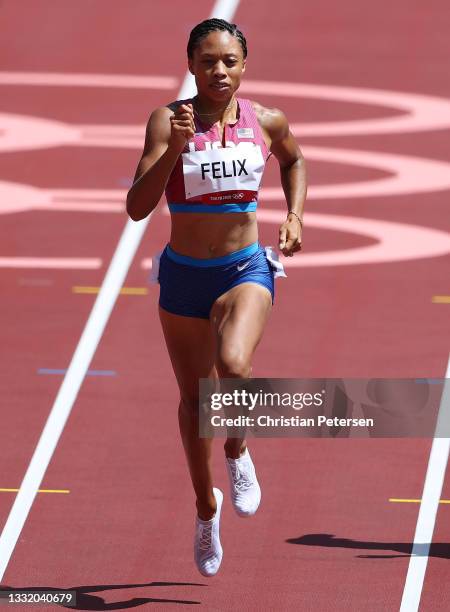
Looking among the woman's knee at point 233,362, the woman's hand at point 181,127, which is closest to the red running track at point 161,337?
the woman's knee at point 233,362

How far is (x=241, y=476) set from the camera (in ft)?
30.9

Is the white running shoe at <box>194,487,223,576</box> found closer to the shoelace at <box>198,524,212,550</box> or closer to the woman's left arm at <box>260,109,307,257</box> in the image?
the shoelace at <box>198,524,212,550</box>

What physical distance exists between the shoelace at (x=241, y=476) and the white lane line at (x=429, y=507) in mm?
1093

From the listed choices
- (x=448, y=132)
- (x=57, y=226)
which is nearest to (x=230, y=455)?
(x=57, y=226)

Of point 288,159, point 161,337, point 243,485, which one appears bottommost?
point 161,337

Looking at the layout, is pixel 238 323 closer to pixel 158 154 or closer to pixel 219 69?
pixel 158 154

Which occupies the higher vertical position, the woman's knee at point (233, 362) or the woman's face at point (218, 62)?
the woman's face at point (218, 62)

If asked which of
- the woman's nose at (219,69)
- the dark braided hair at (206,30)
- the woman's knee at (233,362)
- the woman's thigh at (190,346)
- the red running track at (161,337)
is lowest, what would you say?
the red running track at (161,337)

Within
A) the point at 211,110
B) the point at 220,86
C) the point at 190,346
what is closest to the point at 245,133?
the point at 211,110

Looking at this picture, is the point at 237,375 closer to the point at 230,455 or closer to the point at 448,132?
the point at 230,455

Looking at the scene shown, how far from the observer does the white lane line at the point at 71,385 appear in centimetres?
1069

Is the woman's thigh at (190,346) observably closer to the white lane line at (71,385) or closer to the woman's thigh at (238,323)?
the woman's thigh at (238,323)

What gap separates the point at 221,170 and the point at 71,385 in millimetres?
4480

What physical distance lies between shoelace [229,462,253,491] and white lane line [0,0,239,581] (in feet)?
5.12
